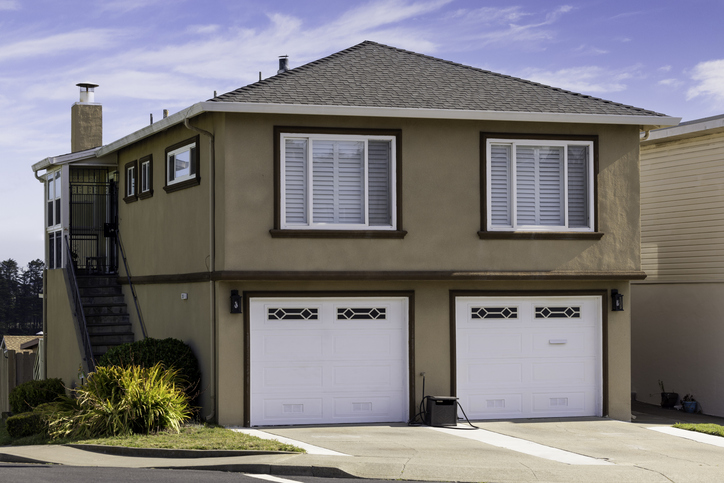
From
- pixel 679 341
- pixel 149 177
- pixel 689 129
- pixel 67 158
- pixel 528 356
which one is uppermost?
pixel 689 129

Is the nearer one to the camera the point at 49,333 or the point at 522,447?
the point at 522,447

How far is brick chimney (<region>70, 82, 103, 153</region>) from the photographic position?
23109 millimetres

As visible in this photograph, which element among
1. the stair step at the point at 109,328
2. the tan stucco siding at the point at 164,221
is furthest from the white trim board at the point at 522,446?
the stair step at the point at 109,328

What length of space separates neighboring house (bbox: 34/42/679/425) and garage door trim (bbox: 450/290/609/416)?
32mm

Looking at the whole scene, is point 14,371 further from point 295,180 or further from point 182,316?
point 295,180

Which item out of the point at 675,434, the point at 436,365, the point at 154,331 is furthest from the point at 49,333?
the point at 675,434

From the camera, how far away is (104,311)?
1897 cm

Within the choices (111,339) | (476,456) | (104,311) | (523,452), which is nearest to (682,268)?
(523,452)

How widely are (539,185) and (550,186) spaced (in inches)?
8.6

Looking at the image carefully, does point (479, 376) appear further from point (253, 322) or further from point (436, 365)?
point (253, 322)

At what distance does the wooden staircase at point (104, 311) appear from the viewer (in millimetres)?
18252

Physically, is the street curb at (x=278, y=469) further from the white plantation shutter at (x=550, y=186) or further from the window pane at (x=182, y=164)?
the white plantation shutter at (x=550, y=186)

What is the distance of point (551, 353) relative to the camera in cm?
1592

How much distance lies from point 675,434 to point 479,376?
3324 mm
